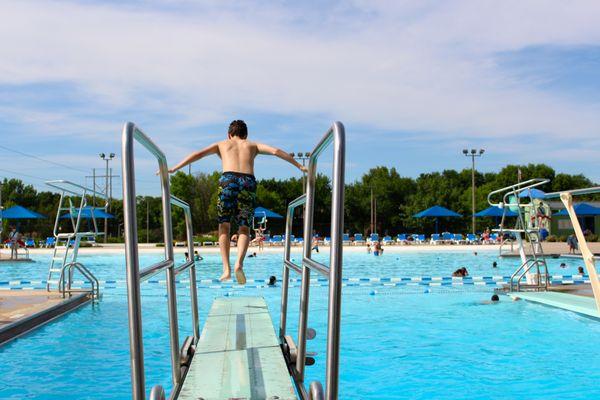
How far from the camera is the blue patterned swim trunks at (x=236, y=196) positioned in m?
5.36

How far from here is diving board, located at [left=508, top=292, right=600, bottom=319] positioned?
8.78 meters

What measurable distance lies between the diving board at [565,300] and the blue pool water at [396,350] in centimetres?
17

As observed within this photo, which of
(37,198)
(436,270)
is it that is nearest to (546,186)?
(436,270)

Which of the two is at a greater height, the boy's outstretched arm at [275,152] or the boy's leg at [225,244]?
the boy's outstretched arm at [275,152]

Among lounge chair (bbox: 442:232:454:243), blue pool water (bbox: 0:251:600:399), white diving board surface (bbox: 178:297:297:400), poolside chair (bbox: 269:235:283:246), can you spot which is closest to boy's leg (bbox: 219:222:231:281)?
white diving board surface (bbox: 178:297:297:400)

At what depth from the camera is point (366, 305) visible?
38.9 feet

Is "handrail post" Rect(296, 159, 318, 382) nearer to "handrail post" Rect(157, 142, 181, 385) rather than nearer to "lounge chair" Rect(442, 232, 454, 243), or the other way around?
"handrail post" Rect(157, 142, 181, 385)

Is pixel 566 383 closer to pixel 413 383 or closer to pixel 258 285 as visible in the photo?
pixel 413 383

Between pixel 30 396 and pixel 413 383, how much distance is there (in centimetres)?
358

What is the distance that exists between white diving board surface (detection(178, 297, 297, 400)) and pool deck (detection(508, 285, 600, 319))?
5.57 m

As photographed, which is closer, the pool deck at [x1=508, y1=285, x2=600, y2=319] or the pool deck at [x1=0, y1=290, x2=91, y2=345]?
the pool deck at [x1=0, y1=290, x2=91, y2=345]

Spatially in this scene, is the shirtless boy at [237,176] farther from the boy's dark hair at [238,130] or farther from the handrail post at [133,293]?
the handrail post at [133,293]

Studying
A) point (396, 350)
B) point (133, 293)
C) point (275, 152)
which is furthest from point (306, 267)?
point (396, 350)

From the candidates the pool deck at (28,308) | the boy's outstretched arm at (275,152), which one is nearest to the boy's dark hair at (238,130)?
the boy's outstretched arm at (275,152)
